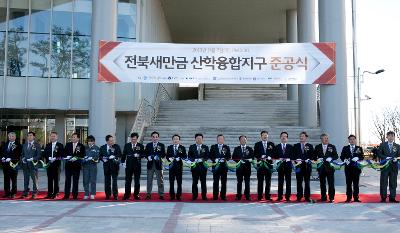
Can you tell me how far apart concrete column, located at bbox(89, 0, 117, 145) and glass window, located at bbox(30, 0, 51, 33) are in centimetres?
593

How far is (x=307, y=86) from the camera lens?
19703 millimetres

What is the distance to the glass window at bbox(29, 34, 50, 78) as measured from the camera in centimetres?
1841

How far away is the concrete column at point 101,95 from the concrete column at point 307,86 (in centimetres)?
973

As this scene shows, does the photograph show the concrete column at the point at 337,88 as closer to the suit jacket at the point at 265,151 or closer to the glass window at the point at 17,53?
the suit jacket at the point at 265,151

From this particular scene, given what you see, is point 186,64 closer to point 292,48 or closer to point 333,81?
point 292,48

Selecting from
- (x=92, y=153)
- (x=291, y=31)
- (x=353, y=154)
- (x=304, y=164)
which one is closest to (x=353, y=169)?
(x=353, y=154)

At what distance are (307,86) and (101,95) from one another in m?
10.2

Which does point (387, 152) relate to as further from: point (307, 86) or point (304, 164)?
point (307, 86)

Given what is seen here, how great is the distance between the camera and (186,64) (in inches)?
507

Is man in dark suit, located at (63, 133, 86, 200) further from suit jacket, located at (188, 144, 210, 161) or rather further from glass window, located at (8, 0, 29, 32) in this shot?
glass window, located at (8, 0, 29, 32)

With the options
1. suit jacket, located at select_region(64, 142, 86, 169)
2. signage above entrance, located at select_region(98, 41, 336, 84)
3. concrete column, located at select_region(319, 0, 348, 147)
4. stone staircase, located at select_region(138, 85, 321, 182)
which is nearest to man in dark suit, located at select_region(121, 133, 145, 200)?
suit jacket, located at select_region(64, 142, 86, 169)

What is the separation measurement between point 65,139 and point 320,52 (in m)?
13.1

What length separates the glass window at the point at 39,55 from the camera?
60.4 feet

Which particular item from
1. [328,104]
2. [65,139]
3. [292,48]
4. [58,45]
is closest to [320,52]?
[292,48]
